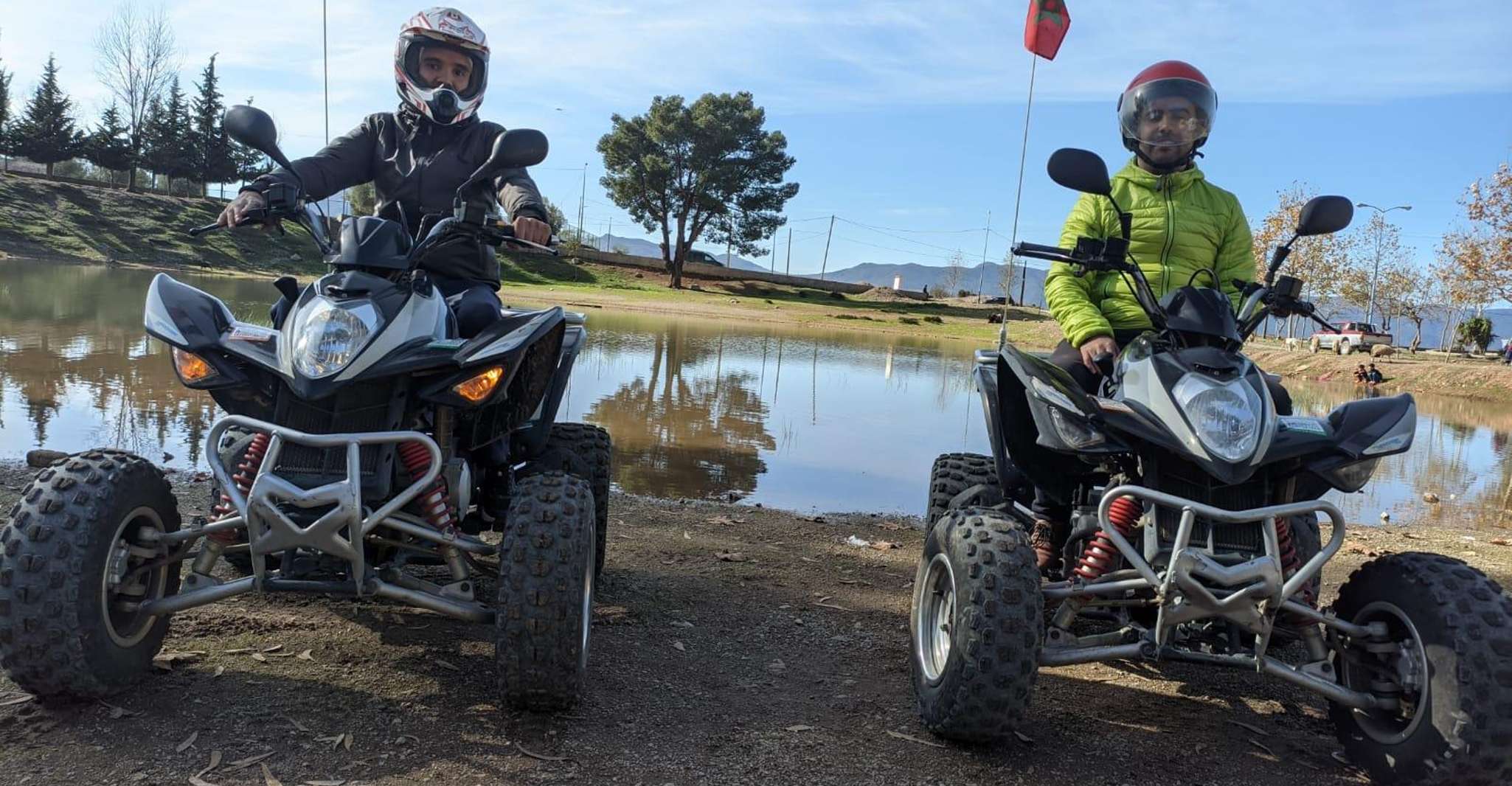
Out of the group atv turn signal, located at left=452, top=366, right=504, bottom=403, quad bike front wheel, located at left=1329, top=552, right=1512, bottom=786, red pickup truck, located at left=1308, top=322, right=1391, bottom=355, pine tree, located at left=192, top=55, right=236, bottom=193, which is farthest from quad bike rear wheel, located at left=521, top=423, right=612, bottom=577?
pine tree, located at left=192, top=55, right=236, bottom=193

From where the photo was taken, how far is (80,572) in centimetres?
297

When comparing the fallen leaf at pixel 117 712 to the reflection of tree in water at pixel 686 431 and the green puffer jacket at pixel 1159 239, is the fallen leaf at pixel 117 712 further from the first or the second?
the reflection of tree in water at pixel 686 431

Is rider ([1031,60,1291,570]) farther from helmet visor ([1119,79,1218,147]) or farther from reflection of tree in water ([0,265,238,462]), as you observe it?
reflection of tree in water ([0,265,238,462])

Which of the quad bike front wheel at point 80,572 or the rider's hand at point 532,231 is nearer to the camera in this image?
the quad bike front wheel at point 80,572

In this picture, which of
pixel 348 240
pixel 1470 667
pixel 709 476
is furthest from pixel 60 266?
pixel 1470 667

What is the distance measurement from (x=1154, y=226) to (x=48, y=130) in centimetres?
7759

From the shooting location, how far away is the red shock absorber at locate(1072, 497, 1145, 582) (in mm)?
3557

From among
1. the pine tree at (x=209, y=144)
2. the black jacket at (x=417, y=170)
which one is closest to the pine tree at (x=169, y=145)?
the pine tree at (x=209, y=144)

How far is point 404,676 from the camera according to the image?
12.1 ft

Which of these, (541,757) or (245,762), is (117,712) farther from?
(541,757)

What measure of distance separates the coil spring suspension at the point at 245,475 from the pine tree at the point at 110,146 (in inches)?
3005

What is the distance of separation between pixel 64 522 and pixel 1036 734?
10.1ft

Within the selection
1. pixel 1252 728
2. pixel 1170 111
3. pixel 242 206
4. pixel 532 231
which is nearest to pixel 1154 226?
pixel 1170 111

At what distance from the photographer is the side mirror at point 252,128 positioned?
144 inches
